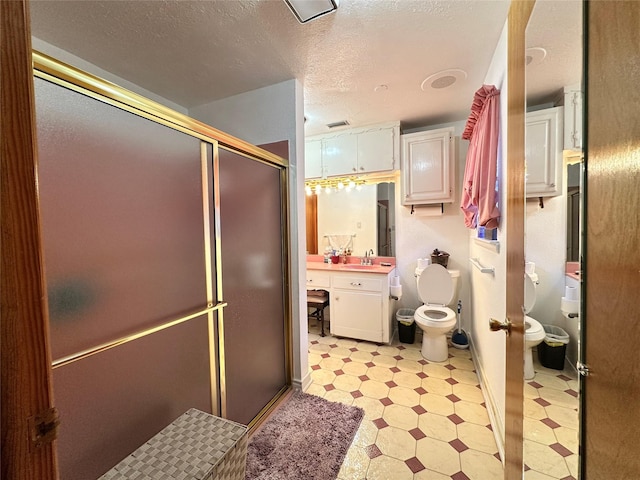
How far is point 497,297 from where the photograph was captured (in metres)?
1.60

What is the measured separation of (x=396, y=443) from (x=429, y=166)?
2479 mm

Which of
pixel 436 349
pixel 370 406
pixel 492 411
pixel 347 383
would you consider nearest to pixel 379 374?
pixel 347 383

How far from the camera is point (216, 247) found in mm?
1436

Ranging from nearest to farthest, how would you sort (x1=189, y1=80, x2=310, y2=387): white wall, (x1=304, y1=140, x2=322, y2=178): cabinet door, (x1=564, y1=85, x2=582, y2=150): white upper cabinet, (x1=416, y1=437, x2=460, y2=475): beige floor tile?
1. (x1=564, y1=85, x2=582, y2=150): white upper cabinet
2. (x1=416, y1=437, x2=460, y2=475): beige floor tile
3. (x1=189, y1=80, x2=310, y2=387): white wall
4. (x1=304, y1=140, x2=322, y2=178): cabinet door

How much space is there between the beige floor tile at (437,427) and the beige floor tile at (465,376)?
0.55 m

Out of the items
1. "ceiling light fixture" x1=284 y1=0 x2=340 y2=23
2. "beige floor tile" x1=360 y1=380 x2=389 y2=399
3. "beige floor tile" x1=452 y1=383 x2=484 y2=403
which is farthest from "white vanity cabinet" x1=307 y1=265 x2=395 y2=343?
"ceiling light fixture" x1=284 y1=0 x2=340 y2=23

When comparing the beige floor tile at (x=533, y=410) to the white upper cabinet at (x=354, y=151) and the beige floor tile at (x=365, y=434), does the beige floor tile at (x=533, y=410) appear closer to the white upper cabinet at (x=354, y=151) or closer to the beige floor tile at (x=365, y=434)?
the beige floor tile at (x=365, y=434)

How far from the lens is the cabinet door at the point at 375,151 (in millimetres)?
2834

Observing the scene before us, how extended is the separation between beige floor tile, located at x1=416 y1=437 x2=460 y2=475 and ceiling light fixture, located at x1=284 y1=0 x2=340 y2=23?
252cm

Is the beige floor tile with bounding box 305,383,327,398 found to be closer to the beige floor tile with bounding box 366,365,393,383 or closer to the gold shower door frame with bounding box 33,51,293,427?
the gold shower door frame with bounding box 33,51,293,427

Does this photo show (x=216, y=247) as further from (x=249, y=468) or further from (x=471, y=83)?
(x=471, y=83)

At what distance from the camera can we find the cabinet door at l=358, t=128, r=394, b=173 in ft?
9.30

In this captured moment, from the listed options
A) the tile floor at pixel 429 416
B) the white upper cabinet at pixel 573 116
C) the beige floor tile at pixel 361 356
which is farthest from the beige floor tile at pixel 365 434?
the white upper cabinet at pixel 573 116

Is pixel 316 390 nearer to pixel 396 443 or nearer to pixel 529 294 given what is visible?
pixel 396 443
